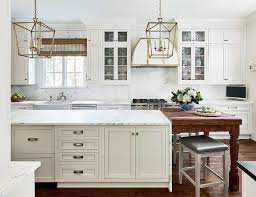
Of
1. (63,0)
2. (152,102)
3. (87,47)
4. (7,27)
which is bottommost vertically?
(152,102)

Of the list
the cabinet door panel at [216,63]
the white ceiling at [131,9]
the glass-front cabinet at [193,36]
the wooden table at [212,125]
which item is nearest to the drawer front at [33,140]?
the wooden table at [212,125]

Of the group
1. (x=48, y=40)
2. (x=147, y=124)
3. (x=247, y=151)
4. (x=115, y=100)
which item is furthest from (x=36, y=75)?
(x=247, y=151)

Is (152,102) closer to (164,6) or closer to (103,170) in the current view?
(164,6)

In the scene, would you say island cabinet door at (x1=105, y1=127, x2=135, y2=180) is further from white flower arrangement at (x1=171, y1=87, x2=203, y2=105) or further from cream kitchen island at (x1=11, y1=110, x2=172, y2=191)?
white flower arrangement at (x1=171, y1=87, x2=203, y2=105)

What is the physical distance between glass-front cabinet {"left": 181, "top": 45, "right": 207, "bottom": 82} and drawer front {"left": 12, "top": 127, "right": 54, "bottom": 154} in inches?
150

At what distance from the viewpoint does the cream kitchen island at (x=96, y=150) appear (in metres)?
3.43

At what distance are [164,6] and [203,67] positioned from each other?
5.87 ft

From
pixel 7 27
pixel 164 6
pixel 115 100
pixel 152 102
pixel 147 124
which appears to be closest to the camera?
pixel 7 27

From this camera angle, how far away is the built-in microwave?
6405 millimetres

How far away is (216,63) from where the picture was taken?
21.4 ft

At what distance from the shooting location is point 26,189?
162 cm

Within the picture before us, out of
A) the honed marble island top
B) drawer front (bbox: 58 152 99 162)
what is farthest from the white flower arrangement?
drawer front (bbox: 58 152 99 162)

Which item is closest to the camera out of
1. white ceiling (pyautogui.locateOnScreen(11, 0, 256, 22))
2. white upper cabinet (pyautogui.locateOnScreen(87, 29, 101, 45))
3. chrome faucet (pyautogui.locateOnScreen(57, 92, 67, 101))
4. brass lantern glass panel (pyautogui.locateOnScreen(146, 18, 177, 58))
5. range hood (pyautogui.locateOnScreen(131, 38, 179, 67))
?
brass lantern glass panel (pyautogui.locateOnScreen(146, 18, 177, 58))

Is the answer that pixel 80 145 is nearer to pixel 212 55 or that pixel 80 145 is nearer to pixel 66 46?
pixel 66 46
